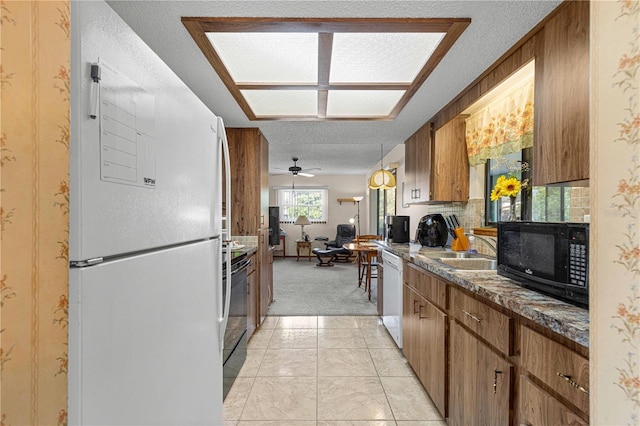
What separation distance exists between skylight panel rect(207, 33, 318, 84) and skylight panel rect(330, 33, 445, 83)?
6.1 inches

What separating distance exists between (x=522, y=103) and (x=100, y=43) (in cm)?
231

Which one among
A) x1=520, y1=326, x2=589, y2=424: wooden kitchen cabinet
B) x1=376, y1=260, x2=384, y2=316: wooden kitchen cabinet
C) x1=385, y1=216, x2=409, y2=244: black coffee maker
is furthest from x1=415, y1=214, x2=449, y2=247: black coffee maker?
x1=520, y1=326, x2=589, y2=424: wooden kitchen cabinet

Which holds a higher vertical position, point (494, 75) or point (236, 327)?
point (494, 75)

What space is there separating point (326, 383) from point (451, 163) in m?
2.24

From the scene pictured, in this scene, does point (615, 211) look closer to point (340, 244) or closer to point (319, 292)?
point (319, 292)

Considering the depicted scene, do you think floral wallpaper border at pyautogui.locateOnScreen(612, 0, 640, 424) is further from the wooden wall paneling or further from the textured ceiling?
the wooden wall paneling

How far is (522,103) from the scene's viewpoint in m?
1.91

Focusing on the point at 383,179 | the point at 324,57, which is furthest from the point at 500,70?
the point at 383,179

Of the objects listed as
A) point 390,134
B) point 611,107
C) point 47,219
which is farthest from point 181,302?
point 390,134

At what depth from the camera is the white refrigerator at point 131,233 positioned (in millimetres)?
567

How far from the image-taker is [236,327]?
7.21 ft

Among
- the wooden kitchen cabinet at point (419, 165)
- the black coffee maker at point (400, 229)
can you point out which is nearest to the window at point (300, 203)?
the wooden kitchen cabinet at point (419, 165)

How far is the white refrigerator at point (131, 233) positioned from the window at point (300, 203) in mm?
7498

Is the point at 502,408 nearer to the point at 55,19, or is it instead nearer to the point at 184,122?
the point at 184,122
